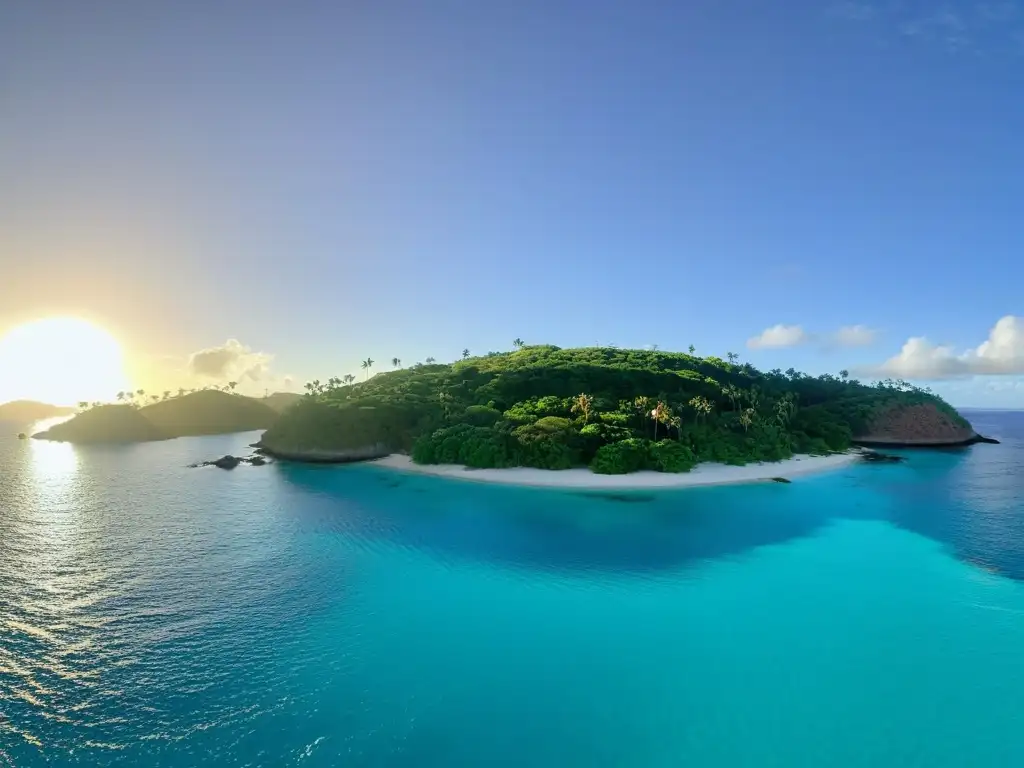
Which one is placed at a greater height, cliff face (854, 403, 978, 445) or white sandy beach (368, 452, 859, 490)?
cliff face (854, 403, 978, 445)

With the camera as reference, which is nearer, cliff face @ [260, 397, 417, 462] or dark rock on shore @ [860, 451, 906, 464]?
cliff face @ [260, 397, 417, 462]

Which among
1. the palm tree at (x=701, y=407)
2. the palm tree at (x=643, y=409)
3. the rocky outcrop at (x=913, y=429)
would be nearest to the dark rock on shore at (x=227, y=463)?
the palm tree at (x=643, y=409)

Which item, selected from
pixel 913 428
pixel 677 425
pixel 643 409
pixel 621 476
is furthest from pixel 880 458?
pixel 621 476

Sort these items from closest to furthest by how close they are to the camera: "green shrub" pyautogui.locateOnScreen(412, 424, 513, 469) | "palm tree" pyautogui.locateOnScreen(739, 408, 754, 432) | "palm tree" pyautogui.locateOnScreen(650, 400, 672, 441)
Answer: "green shrub" pyautogui.locateOnScreen(412, 424, 513, 469) → "palm tree" pyautogui.locateOnScreen(650, 400, 672, 441) → "palm tree" pyautogui.locateOnScreen(739, 408, 754, 432)

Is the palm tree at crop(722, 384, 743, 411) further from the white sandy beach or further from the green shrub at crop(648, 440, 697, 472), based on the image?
the green shrub at crop(648, 440, 697, 472)

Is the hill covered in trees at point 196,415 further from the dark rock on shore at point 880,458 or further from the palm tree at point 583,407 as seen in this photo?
the dark rock on shore at point 880,458

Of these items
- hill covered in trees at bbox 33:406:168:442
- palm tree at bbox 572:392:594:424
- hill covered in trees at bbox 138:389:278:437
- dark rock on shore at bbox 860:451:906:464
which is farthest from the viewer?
hill covered in trees at bbox 138:389:278:437

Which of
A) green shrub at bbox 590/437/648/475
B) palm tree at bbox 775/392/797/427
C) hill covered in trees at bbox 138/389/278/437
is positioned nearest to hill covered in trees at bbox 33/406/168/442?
hill covered in trees at bbox 138/389/278/437
